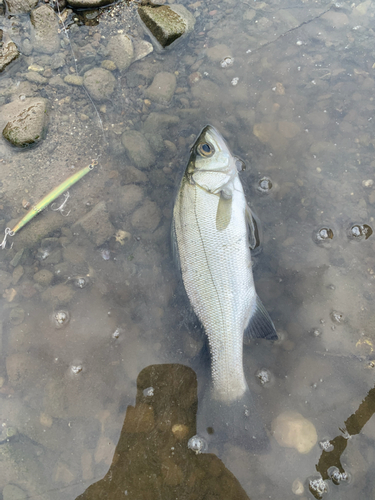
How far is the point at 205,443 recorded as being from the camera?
274 cm

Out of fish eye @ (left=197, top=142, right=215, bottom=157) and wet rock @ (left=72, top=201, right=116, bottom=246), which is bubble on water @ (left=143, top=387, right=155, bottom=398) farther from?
fish eye @ (left=197, top=142, right=215, bottom=157)

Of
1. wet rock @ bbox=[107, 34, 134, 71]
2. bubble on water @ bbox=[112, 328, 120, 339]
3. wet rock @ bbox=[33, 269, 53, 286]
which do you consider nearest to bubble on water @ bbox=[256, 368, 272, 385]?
bubble on water @ bbox=[112, 328, 120, 339]

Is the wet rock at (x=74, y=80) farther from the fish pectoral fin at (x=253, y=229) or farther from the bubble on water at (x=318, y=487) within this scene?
the bubble on water at (x=318, y=487)

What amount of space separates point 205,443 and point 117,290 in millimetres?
1706

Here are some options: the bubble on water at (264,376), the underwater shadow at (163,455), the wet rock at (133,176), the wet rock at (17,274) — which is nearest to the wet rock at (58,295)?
the wet rock at (17,274)

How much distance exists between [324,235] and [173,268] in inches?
65.7

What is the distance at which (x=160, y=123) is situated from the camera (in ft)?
11.3

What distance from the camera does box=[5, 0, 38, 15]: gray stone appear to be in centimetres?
367

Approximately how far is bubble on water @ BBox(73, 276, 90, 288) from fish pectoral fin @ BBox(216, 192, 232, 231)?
153 cm

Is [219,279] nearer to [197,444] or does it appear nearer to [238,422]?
[238,422]

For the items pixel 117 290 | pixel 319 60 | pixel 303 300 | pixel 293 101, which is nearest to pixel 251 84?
pixel 293 101

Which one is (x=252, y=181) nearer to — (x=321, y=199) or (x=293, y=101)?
(x=321, y=199)

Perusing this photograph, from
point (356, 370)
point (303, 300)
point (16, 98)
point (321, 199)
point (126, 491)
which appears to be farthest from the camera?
point (16, 98)

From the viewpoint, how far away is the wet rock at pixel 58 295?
3.08 metres
